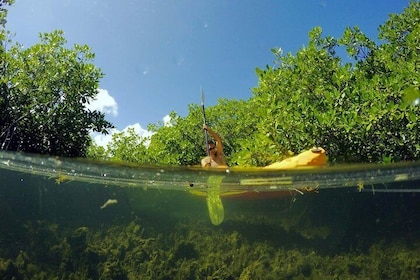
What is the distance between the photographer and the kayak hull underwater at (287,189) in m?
11.1

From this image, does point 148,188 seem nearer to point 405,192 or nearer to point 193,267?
point 193,267

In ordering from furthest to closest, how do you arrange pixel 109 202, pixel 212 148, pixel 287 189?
pixel 109 202, pixel 287 189, pixel 212 148

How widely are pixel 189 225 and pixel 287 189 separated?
2.74 meters

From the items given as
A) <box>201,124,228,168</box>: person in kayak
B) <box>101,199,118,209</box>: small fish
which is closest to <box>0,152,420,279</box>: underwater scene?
<box>101,199,118,209</box>: small fish

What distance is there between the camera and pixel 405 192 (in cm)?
1399

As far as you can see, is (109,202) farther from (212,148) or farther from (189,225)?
(212,148)

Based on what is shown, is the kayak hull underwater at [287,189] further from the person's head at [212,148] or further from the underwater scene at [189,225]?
the person's head at [212,148]

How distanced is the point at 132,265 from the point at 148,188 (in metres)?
2.21

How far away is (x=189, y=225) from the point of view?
14.0 metres

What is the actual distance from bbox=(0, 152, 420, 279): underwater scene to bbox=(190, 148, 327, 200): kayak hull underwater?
0.07m

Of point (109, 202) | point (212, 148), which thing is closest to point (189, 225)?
point (109, 202)

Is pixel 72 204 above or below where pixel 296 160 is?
below

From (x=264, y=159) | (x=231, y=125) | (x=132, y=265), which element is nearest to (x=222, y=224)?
(x=264, y=159)

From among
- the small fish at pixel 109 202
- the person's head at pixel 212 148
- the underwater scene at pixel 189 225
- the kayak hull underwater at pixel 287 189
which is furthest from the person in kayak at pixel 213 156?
the small fish at pixel 109 202
